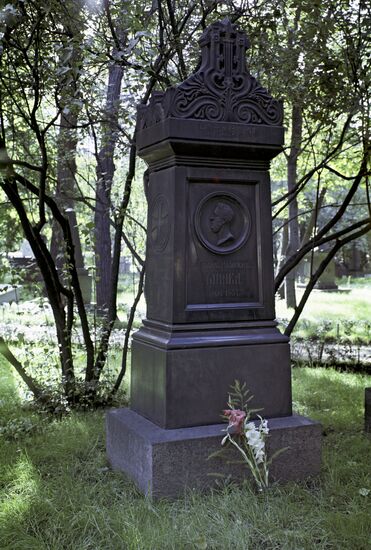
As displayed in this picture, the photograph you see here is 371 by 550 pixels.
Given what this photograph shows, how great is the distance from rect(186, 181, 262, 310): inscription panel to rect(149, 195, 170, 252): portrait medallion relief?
0.17 metres

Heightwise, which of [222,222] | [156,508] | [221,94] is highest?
[221,94]

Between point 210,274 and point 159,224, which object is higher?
point 159,224

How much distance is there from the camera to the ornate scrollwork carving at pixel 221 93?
3.92 metres

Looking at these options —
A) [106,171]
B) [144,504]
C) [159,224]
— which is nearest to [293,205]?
[106,171]

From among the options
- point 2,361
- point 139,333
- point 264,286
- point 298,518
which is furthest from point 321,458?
point 2,361

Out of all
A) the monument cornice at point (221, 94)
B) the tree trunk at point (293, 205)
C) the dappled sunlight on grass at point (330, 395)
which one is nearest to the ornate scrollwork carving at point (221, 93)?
the monument cornice at point (221, 94)

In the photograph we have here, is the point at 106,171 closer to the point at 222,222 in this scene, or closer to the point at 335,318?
the point at 222,222

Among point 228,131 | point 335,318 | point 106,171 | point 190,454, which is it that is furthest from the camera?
point 335,318

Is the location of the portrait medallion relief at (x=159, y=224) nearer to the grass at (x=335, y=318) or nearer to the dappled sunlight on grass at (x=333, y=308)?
the grass at (x=335, y=318)

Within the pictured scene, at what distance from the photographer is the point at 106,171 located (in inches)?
354

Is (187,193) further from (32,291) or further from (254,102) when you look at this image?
(32,291)

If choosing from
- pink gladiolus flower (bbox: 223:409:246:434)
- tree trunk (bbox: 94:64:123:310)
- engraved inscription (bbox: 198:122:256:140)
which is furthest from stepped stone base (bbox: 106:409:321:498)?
tree trunk (bbox: 94:64:123:310)

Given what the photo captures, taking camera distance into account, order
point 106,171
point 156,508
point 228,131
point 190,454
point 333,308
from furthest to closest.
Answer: point 333,308 < point 106,171 < point 228,131 < point 190,454 < point 156,508

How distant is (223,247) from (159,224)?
456mm
